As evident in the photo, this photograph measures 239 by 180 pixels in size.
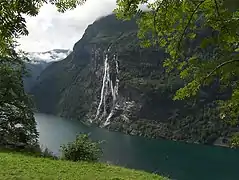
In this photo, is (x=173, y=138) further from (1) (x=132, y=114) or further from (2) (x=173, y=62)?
(2) (x=173, y=62)

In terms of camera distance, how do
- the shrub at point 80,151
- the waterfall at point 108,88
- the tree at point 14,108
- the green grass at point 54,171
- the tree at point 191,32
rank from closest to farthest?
the tree at point 191,32
the green grass at point 54,171
the shrub at point 80,151
the tree at point 14,108
the waterfall at point 108,88

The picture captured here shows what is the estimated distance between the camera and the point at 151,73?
6048 inches

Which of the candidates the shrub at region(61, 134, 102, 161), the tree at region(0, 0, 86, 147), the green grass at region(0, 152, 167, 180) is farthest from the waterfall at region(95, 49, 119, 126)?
the green grass at region(0, 152, 167, 180)

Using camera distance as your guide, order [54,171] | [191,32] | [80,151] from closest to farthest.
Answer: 1. [191,32]
2. [54,171]
3. [80,151]

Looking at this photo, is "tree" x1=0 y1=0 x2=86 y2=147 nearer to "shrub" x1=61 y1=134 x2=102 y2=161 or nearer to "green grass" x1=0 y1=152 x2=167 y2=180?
"shrub" x1=61 y1=134 x2=102 y2=161

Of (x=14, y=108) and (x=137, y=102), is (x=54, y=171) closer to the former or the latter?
(x=14, y=108)

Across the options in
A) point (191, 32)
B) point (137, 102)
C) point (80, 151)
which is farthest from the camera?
point (137, 102)

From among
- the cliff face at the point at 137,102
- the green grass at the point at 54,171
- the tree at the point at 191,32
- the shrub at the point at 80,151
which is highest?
the cliff face at the point at 137,102

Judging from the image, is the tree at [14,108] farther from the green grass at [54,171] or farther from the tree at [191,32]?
the tree at [191,32]

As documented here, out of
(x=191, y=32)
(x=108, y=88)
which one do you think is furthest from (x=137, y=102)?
(x=191, y=32)

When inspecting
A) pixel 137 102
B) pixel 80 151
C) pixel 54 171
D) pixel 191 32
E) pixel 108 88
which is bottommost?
pixel 54 171

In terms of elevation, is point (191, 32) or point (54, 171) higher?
point (191, 32)

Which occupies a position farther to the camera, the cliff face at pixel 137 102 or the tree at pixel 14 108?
the cliff face at pixel 137 102

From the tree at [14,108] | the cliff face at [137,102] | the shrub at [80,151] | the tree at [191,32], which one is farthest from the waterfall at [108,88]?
the tree at [191,32]
